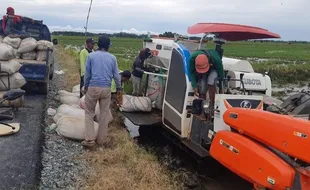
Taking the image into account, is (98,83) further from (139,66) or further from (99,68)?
(139,66)

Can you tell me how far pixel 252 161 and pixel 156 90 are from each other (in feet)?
12.7

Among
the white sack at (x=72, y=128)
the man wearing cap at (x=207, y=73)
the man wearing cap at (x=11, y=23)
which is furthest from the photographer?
the man wearing cap at (x=11, y=23)

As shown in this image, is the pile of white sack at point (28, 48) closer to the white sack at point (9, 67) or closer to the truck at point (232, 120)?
the white sack at point (9, 67)

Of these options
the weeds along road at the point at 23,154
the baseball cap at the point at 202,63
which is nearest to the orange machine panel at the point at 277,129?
the baseball cap at the point at 202,63

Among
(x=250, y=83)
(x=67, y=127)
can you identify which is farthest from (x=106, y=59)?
(x=250, y=83)

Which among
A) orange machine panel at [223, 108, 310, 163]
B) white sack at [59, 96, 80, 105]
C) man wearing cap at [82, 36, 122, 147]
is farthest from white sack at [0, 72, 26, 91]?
orange machine panel at [223, 108, 310, 163]

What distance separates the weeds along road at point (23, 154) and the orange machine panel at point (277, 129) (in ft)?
8.37

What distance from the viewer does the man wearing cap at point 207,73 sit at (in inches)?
214

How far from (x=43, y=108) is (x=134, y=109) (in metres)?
2.22

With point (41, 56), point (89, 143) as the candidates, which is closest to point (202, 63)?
point (89, 143)

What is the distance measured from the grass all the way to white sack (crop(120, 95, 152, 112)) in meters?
1.16

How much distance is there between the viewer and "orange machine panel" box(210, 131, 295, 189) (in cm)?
344

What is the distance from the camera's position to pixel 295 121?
3418mm

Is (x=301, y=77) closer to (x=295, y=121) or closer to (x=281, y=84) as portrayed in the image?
(x=281, y=84)
